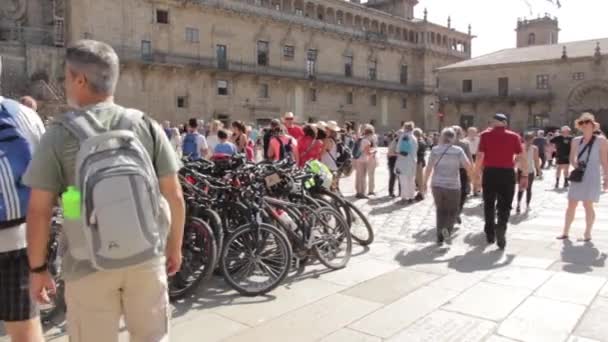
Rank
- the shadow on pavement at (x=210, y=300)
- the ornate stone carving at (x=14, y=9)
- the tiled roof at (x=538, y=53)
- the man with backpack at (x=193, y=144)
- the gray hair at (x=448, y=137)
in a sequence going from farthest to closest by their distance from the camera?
the tiled roof at (x=538, y=53) < the ornate stone carving at (x=14, y=9) < the man with backpack at (x=193, y=144) < the gray hair at (x=448, y=137) < the shadow on pavement at (x=210, y=300)

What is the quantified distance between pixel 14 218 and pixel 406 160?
28.0ft

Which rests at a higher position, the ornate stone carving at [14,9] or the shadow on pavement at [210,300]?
the ornate stone carving at [14,9]

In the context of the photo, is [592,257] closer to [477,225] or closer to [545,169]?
[477,225]

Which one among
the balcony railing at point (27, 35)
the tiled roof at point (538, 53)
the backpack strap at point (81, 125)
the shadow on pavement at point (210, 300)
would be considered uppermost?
the tiled roof at point (538, 53)

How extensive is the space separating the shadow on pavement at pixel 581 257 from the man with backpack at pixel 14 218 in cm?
516

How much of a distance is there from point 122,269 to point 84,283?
0.58ft

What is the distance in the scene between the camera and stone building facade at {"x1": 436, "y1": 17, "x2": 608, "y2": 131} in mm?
40094

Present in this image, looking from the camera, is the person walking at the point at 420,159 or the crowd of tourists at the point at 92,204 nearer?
the crowd of tourists at the point at 92,204

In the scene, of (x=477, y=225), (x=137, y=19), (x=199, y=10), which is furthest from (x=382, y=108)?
(x=477, y=225)

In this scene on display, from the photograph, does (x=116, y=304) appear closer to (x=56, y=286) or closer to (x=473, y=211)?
(x=56, y=286)

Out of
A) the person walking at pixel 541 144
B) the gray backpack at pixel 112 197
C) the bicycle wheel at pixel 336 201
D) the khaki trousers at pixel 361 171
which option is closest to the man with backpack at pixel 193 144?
the khaki trousers at pixel 361 171

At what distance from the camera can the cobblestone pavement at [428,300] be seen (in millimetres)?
3678

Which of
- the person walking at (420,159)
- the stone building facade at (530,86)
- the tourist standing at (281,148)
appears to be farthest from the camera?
the stone building facade at (530,86)

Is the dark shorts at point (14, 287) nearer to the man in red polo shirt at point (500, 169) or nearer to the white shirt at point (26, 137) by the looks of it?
the white shirt at point (26, 137)
